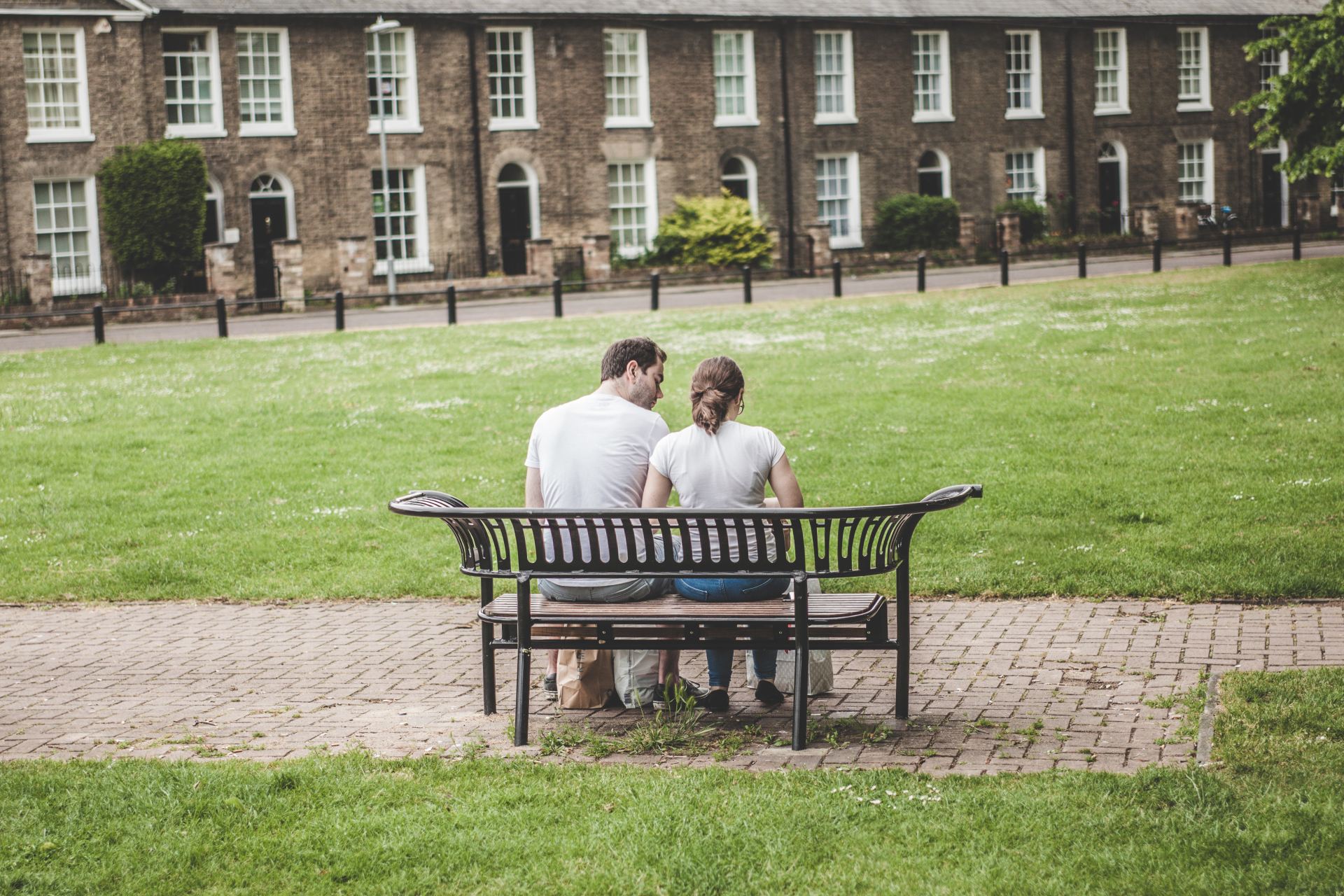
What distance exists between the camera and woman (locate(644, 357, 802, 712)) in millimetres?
6293

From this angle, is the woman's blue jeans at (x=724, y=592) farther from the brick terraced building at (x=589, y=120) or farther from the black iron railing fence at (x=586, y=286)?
the brick terraced building at (x=589, y=120)

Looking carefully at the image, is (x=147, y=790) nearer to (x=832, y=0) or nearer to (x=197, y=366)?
(x=197, y=366)

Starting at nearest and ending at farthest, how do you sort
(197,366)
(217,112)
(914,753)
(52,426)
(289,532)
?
(914,753), (289,532), (52,426), (197,366), (217,112)

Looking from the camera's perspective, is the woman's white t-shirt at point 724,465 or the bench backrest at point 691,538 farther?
the woman's white t-shirt at point 724,465

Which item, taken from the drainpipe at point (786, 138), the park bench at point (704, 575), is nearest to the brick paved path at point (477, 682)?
the park bench at point (704, 575)

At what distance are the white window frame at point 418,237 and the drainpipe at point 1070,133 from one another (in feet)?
65.7

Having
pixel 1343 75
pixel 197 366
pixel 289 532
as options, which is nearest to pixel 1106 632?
pixel 289 532

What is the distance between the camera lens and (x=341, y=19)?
36812 mm

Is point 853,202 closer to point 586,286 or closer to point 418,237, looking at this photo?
point 586,286

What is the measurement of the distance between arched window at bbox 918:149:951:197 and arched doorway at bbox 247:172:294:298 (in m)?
18.6

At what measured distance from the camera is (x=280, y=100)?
1444 inches

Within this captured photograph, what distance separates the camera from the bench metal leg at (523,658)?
605 centimetres

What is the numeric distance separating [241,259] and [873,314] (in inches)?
715

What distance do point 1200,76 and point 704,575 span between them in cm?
4828
